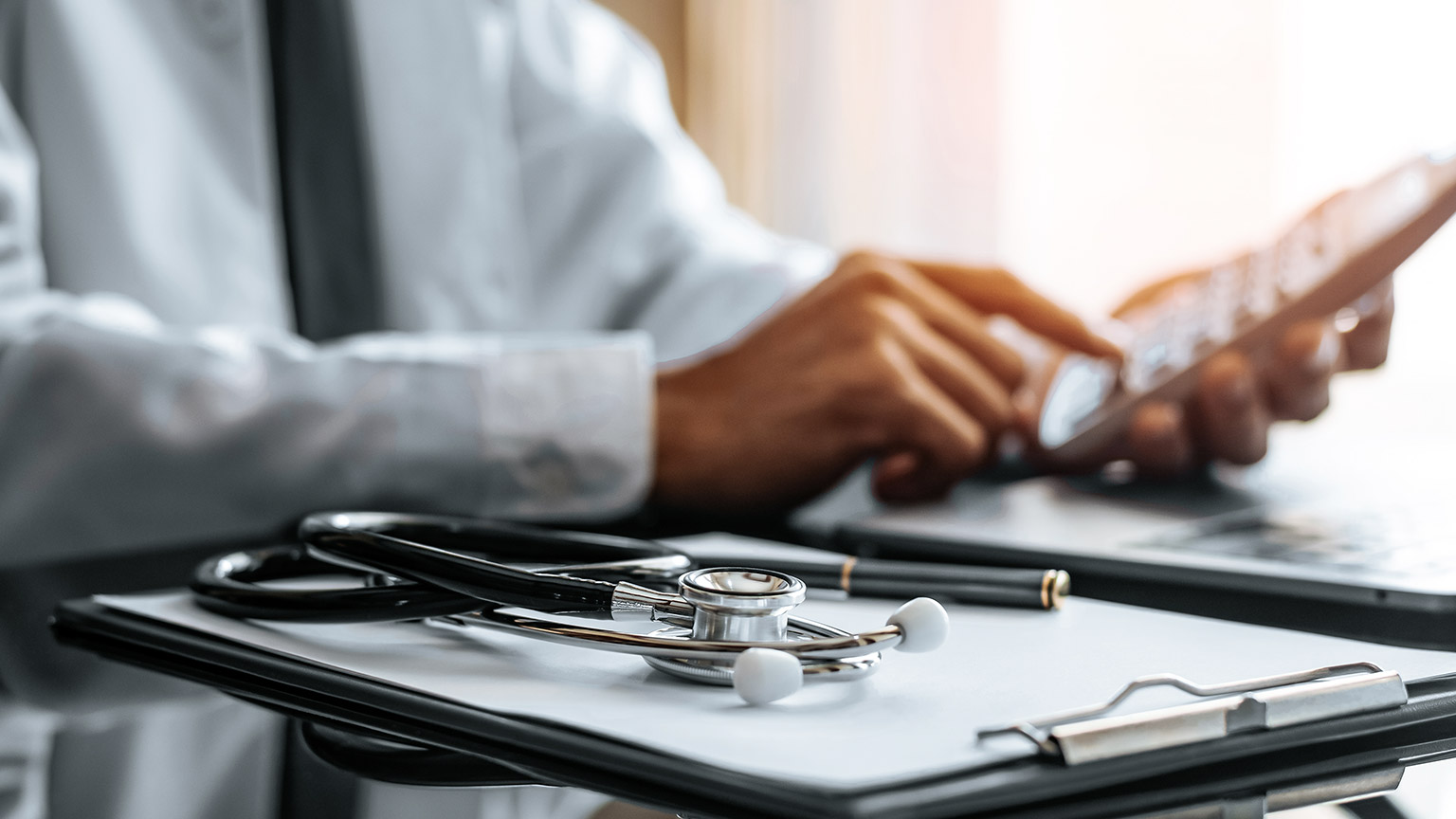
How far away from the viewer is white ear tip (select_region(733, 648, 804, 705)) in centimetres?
15

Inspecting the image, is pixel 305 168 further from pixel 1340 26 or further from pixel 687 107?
pixel 687 107

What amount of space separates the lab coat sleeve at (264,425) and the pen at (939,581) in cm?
27

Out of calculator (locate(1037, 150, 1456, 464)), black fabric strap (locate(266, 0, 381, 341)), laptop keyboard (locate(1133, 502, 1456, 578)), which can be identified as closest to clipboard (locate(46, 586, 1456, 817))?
laptop keyboard (locate(1133, 502, 1456, 578))

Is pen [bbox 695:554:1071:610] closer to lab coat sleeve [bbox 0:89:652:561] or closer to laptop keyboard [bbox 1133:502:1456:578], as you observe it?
laptop keyboard [bbox 1133:502:1456:578]

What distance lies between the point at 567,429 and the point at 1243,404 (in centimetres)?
29

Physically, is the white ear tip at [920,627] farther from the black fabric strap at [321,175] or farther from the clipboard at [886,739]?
the black fabric strap at [321,175]

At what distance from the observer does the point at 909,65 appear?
5.82 feet

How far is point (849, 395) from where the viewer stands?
485 millimetres

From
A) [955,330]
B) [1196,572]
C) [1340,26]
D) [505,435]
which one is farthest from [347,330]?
[1340,26]

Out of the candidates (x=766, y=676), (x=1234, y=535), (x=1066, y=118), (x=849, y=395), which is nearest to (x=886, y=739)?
(x=766, y=676)

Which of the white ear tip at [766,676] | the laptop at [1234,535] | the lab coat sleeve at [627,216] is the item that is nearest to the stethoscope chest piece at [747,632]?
the white ear tip at [766,676]

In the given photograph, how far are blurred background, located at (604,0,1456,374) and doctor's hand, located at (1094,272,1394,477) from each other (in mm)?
710

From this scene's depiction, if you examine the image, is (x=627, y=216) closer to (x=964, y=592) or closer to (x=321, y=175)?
(x=321, y=175)

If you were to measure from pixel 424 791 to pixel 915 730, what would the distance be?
2.6 inches
